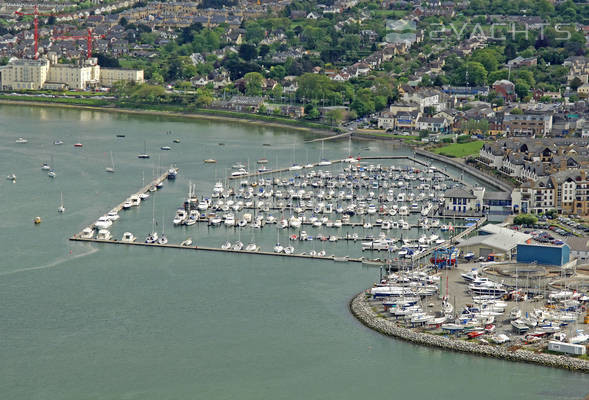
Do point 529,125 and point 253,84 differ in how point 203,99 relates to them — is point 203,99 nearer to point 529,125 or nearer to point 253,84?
point 253,84

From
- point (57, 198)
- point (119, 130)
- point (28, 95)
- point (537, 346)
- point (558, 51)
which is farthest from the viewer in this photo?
point (558, 51)

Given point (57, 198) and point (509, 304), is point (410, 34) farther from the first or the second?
point (509, 304)

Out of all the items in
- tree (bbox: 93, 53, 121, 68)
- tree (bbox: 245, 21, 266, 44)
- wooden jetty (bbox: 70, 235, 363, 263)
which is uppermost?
tree (bbox: 245, 21, 266, 44)

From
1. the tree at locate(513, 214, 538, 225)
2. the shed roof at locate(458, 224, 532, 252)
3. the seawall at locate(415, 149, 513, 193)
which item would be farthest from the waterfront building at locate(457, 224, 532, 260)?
the seawall at locate(415, 149, 513, 193)

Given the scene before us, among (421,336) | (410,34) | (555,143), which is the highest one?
(410,34)

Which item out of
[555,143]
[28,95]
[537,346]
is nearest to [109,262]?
[537,346]

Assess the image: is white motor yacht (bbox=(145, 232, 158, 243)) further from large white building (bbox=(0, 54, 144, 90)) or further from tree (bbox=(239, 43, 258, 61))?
tree (bbox=(239, 43, 258, 61))
